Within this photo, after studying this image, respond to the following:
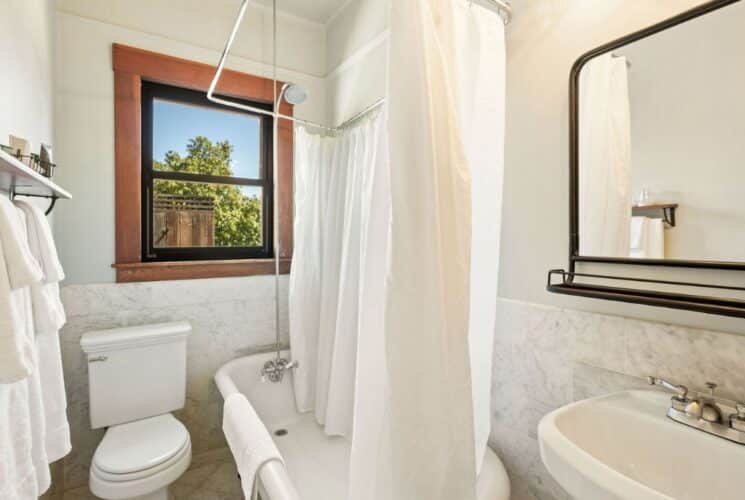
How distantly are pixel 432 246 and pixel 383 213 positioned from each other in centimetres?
21

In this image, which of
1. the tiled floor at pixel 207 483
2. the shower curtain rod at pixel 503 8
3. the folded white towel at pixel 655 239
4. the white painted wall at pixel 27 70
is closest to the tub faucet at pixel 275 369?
the tiled floor at pixel 207 483

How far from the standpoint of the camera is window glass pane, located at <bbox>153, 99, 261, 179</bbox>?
2184 mm

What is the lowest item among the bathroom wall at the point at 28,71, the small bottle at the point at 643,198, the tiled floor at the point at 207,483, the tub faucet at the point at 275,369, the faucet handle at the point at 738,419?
the tiled floor at the point at 207,483

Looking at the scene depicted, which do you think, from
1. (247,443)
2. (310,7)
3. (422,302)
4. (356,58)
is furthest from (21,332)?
(310,7)

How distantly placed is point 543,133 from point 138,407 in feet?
7.39

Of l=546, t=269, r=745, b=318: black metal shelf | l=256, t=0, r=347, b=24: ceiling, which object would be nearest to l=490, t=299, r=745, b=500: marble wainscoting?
l=546, t=269, r=745, b=318: black metal shelf

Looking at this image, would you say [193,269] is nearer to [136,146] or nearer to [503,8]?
[136,146]

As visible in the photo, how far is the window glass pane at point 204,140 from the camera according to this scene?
218cm

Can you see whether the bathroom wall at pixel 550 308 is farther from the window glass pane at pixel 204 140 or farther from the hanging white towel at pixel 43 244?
the window glass pane at pixel 204 140

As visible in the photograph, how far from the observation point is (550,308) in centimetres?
123

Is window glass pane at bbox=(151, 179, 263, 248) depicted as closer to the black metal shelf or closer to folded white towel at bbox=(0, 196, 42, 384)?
folded white towel at bbox=(0, 196, 42, 384)

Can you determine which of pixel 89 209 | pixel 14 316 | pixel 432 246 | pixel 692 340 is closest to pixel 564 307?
pixel 692 340

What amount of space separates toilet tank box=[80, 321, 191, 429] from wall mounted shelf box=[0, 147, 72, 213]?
81 cm

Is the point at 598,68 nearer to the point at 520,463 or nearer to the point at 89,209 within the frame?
the point at 520,463
